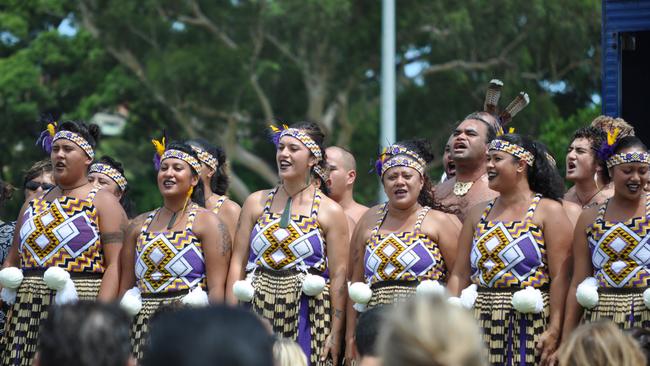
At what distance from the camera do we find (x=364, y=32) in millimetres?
24797

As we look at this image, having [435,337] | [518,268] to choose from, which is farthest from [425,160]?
[435,337]

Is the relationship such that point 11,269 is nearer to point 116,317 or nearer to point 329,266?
point 329,266

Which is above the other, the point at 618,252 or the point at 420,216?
the point at 420,216

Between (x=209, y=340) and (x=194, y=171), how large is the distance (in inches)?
203

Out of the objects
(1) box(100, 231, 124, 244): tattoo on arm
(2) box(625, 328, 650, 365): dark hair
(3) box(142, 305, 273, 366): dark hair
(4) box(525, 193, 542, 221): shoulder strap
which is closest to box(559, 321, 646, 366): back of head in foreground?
(2) box(625, 328, 650, 365): dark hair

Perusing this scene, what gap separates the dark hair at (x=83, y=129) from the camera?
8188 millimetres

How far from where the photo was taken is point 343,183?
31.0 feet

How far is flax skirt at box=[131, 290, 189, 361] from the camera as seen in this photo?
302 inches

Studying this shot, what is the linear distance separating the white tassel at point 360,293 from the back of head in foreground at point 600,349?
128 inches

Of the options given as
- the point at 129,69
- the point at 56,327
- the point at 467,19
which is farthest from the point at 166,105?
the point at 56,327

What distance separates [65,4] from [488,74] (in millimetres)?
9598

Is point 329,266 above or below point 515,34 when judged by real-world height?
below

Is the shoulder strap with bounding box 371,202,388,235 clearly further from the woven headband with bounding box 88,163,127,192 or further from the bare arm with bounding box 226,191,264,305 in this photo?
the woven headband with bounding box 88,163,127,192

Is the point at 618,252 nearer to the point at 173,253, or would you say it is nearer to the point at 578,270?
the point at 578,270
